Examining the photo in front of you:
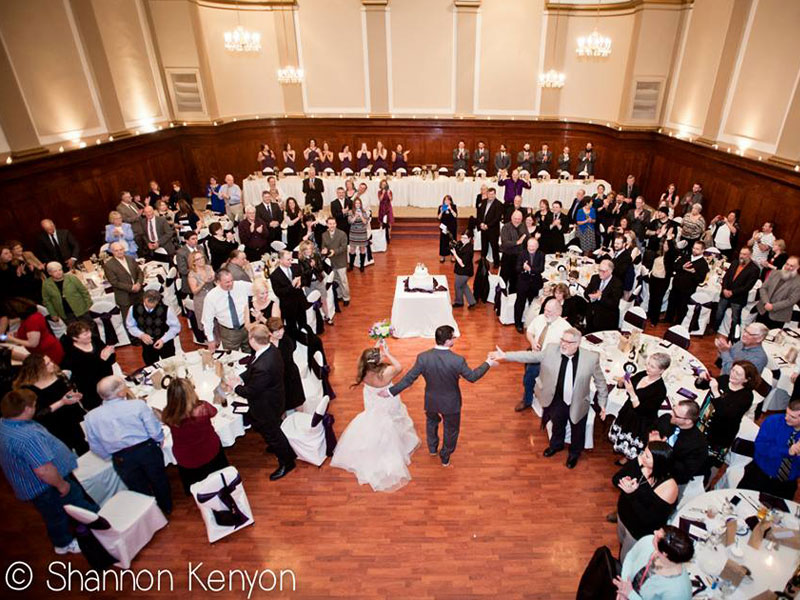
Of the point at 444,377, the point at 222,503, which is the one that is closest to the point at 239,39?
the point at 444,377

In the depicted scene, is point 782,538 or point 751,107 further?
point 751,107

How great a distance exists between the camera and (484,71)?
46.3ft

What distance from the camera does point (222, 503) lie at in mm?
4086

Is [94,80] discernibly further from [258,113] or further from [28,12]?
[258,113]

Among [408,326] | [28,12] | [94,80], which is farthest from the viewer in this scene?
[94,80]

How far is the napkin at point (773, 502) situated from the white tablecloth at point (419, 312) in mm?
4482

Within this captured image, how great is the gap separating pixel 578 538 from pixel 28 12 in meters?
11.9

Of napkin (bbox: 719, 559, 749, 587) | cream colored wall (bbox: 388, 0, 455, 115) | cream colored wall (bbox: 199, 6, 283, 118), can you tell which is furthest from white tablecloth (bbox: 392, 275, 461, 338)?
cream colored wall (bbox: 199, 6, 283, 118)

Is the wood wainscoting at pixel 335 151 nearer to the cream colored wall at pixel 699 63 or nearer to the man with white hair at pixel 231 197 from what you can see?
the cream colored wall at pixel 699 63

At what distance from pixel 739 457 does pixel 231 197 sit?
1055 centimetres

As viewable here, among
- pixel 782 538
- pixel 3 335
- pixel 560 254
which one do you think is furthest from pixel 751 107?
pixel 3 335

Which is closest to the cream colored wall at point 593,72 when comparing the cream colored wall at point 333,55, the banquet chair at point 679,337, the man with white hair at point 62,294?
the cream colored wall at point 333,55

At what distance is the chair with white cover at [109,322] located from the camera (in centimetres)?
678

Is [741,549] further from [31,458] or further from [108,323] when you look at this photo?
[108,323]
